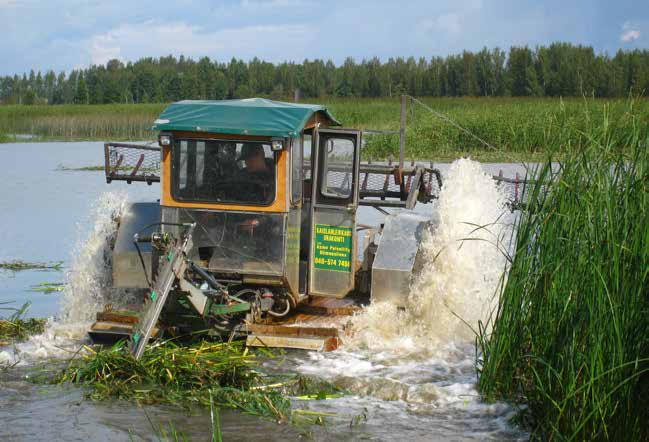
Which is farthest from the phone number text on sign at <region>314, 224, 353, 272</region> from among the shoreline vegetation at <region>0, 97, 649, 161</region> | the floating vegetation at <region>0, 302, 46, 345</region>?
the floating vegetation at <region>0, 302, 46, 345</region>

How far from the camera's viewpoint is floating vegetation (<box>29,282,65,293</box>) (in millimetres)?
12523

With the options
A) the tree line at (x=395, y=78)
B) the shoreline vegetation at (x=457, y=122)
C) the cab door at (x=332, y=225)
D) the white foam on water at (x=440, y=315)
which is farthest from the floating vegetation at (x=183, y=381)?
the tree line at (x=395, y=78)

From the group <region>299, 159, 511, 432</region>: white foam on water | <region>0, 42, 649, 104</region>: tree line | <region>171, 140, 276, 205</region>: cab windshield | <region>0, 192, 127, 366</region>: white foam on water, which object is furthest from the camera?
<region>0, 42, 649, 104</region>: tree line

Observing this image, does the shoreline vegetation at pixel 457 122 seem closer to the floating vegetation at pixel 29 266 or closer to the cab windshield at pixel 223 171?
the cab windshield at pixel 223 171

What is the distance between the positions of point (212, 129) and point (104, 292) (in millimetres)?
2584

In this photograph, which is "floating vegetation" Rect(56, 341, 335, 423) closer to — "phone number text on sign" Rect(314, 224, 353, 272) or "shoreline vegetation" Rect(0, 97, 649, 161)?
"phone number text on sign" Rect(314, 224, 353, 272)

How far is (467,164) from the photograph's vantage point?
A: 10375 millimetres

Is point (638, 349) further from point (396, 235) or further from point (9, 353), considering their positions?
point (9, 353)

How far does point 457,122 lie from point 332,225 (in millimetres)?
19866

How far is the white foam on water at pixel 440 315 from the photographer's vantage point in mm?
8555

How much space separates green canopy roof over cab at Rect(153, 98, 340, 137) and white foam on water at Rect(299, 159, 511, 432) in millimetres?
1938

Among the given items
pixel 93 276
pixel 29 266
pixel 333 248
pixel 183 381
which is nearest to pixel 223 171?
pixel 333 248

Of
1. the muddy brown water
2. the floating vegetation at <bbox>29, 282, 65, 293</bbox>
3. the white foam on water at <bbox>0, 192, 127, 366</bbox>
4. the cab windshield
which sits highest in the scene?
the cab windshield

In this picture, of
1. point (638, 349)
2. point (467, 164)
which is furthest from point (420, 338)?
point (638, 349)
